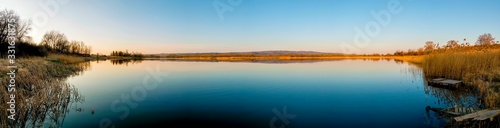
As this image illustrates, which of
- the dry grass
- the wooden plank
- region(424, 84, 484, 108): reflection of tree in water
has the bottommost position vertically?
region(424, 84, 484, 108): reflection of tree in water

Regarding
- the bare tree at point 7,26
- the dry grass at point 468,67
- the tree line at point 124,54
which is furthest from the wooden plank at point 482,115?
the tree line at point 124,54

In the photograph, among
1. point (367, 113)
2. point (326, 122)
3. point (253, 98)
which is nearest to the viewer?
point (326, 122)

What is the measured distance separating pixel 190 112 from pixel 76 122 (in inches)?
96.0

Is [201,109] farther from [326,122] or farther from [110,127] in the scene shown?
[326,122]

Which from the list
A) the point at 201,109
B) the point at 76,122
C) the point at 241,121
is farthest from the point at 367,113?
the point at 76,122

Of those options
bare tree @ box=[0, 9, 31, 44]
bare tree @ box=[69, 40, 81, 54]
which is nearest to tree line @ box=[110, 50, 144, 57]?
bare tree @ box=[69, 40, 81, 54]

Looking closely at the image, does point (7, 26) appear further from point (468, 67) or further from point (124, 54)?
point (124, 54)

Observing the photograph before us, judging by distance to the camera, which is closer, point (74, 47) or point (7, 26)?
point (7, 26)

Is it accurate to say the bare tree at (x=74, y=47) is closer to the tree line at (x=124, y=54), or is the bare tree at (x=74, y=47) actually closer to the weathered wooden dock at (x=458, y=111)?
the tree line at (x=124, y=54)

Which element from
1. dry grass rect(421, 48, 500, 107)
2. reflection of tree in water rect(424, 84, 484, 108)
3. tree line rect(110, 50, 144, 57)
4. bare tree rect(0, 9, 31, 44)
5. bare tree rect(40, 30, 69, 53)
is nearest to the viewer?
reflection of tree in water rect(424, 84, 484, 108)

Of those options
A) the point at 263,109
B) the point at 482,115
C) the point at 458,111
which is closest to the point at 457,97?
the point at 458,111

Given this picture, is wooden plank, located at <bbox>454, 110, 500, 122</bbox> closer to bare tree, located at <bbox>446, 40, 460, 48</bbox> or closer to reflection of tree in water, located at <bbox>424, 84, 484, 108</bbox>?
reflection of tree in water, located at <bbox>424, 84, 484, 108</bbox>

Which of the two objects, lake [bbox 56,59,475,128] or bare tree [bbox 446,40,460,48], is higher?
bare tree [bbox 446,40,460,48]

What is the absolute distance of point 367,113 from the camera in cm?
627
